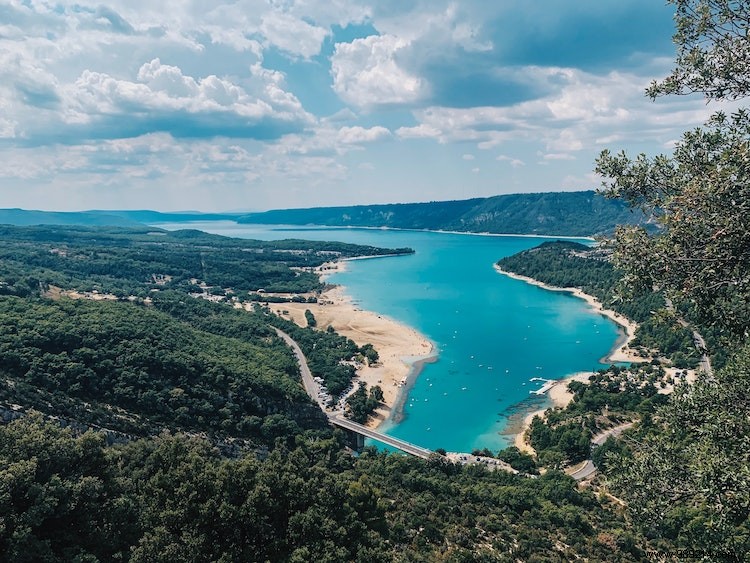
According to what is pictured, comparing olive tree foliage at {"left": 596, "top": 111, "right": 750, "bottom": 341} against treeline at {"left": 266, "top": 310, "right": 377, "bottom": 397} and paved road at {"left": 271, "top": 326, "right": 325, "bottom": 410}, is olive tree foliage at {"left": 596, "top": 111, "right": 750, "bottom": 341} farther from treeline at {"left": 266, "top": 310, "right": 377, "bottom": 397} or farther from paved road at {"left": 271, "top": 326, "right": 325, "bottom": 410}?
treeline at {"left": 266, "top": 310, "right": 377, "bottom": 397}

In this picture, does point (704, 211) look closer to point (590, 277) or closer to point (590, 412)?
point (590, 412)

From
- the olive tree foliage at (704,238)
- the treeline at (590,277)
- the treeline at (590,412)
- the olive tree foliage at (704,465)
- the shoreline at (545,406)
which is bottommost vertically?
the shoreline at (545,406)

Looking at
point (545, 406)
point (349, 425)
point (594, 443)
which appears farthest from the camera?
point (545, 406)

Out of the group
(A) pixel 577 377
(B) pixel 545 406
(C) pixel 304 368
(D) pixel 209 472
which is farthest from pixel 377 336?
(D) pixel 209 472

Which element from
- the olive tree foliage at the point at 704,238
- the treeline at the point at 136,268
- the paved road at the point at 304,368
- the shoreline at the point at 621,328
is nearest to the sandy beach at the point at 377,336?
the paved road at the point at 304,368

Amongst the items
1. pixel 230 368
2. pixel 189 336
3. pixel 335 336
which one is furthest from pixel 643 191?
pixel 335 336

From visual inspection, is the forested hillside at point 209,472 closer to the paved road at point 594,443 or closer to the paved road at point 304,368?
the paved road at point 304,368
